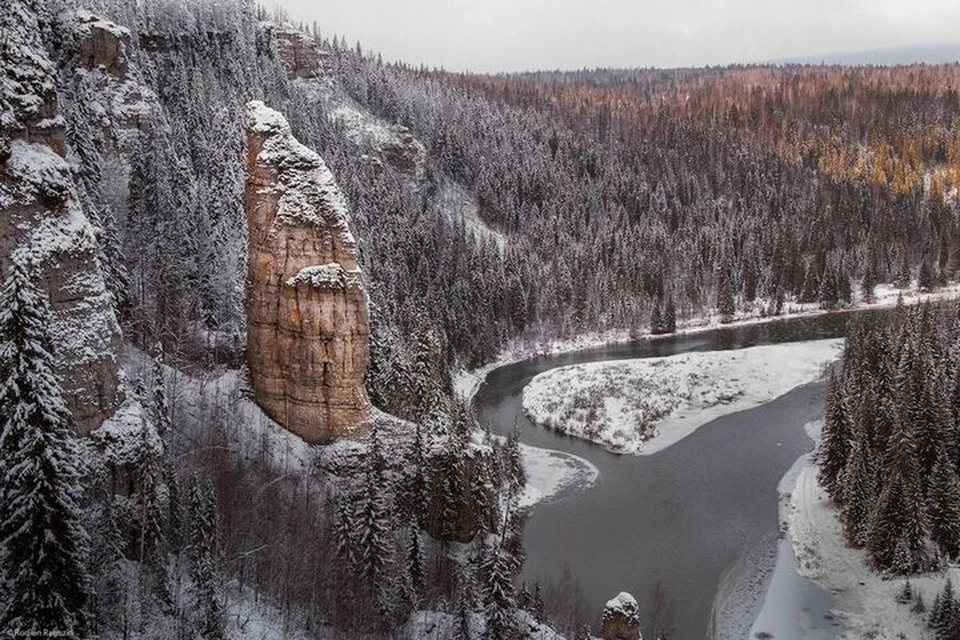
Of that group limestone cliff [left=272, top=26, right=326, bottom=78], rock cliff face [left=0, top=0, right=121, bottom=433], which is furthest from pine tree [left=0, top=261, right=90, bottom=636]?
limestone cliff [left=272, top=26, right=326, bottom=78]

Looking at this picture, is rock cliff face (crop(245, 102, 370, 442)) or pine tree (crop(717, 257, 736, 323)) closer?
rock cliff face (crop(245, 102, 370, 442))

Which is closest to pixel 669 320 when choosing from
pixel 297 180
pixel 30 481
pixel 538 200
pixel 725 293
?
pixel 725 293

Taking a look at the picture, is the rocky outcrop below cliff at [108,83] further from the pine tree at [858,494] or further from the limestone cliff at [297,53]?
the limestone cliff at [297,53]

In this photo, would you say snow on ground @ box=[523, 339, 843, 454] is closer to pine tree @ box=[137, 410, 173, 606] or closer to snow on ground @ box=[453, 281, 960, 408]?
snow on ground @ box=[453, 281, 960, 408]

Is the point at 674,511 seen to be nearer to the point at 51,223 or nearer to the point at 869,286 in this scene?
the point at 51,223

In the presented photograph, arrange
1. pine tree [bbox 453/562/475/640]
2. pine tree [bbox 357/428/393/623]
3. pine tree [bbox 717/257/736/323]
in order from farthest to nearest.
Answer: pine tree [bbox 717/257/736/323] → pine tree [bbox 357/428/393/623] → pine tree [bbox 453/562/475/640]

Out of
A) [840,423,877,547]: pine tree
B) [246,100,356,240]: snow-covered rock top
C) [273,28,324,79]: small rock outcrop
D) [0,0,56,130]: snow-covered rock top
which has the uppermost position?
[273,28,324,79]: small rock outcrop

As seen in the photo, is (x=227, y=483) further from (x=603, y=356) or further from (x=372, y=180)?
(x=372, y=180)

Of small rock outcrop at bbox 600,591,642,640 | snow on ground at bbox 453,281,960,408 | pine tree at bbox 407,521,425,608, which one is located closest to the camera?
small rock outcrop at bbox 600,591,642,640
